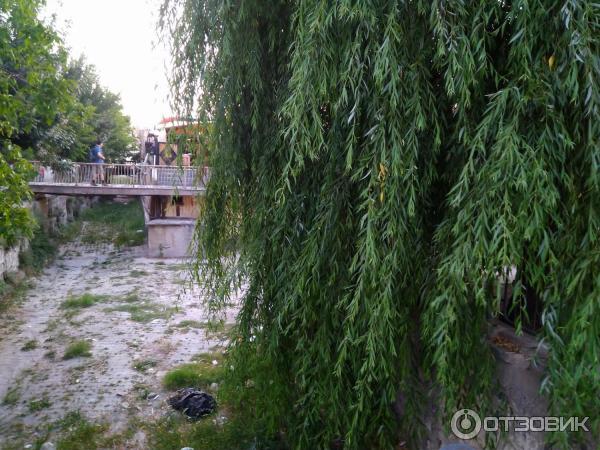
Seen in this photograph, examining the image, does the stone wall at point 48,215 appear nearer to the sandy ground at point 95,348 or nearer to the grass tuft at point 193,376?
the sandy ground at point 95,348

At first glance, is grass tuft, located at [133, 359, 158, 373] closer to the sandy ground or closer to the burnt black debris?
the sandy ground

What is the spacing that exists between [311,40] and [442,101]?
2.62ft

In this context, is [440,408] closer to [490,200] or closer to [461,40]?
[490,200]

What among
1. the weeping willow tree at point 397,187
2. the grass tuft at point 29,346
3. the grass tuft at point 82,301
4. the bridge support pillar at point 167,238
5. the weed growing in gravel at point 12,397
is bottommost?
the weed growing in gravel at point 12,397

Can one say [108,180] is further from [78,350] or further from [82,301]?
[78,350]

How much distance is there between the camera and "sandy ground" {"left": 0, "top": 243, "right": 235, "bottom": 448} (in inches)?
222

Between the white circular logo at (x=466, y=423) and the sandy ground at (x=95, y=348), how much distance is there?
2297 mm

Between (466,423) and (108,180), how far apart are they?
13721 millimetres

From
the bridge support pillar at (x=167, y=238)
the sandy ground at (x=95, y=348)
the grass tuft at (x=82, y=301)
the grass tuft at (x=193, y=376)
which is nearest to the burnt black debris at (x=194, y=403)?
the sandy ground at (x=95, y=348)

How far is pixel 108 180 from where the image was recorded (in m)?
14.6

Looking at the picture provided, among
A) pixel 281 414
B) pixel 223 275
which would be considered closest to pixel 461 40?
pixel 223 275

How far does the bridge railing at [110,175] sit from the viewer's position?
46.3 feet

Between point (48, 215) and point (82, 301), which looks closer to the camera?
point (82, 301)

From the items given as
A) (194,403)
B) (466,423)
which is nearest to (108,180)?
(194,403)
